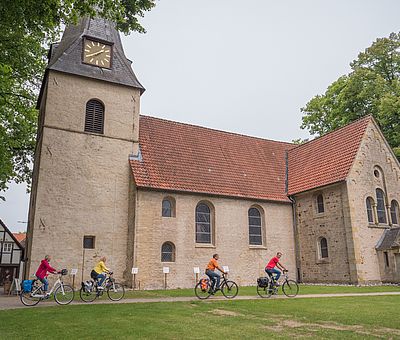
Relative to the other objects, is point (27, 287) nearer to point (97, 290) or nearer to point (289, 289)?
point (97, 290)

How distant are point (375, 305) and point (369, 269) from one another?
10.8 metres

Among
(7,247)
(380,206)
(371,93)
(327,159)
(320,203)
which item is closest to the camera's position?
(380,206)

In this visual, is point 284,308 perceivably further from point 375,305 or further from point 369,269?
point 369,269

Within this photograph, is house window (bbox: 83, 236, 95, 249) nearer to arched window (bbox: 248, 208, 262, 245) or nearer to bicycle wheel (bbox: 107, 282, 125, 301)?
bicycle wheel (bbox: 107, 282, 125, 301)

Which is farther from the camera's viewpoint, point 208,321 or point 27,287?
point 27,287

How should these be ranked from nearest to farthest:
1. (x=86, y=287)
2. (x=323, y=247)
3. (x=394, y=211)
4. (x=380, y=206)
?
(x=86, y=287) → (x=323, y=247) → (x=380, y=206) → (x=394, y=211)

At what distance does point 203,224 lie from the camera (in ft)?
74.9

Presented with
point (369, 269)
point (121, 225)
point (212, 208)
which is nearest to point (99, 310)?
point (121, 225)

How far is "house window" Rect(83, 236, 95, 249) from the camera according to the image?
19.8 meters

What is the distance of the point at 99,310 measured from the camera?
35.4ft

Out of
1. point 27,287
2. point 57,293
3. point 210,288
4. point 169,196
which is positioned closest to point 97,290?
point 57,293

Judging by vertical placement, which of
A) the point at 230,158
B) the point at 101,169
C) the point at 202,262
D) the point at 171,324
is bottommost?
the point at 171,324

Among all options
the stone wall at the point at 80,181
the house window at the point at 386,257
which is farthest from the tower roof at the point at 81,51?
the house window at the point at 386,257

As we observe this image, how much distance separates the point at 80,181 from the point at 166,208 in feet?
16.5
